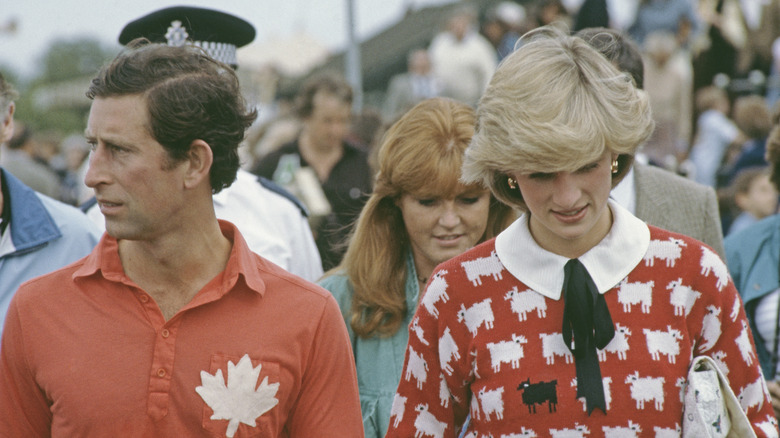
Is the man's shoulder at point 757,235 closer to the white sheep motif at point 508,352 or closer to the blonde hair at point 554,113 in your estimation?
the blonde hair at point 554,113

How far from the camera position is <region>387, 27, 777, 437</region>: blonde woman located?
271 centimetres

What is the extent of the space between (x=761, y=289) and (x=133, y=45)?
10.4ft

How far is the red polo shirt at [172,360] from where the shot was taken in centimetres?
269

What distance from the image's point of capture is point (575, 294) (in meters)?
2.79

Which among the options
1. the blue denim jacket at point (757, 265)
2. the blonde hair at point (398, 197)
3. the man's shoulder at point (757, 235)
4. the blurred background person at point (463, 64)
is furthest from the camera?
the blurred background person at point (463, 64)

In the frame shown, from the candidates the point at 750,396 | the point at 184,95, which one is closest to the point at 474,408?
the point at 750,396

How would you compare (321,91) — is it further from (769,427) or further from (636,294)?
(769,427)

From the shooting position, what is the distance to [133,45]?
318cm

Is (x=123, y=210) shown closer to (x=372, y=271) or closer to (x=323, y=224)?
(x=372, y=271)

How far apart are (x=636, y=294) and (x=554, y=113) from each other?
0.56 metres

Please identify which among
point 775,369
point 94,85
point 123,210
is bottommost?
point 775,369

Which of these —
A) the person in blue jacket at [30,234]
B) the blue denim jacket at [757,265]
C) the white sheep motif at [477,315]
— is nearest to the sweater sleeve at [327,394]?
the white sheep motif at [477,315]

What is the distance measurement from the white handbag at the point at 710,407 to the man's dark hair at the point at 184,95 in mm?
1504

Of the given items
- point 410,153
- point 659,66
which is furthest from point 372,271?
point 659,66
